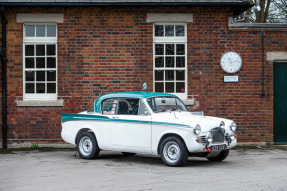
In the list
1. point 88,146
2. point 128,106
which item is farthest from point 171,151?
point 88,146

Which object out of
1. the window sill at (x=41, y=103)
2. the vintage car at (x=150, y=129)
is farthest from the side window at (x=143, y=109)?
the window sill at (x=41, y=103)

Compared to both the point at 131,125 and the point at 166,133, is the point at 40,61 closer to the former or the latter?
the point at 131,125

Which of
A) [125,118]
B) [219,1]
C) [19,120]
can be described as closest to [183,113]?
[125,118]

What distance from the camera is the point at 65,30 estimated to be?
14.2 metres

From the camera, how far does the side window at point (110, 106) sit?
10680 millimetres

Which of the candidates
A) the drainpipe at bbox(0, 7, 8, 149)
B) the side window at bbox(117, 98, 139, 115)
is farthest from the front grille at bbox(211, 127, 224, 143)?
the drainpipe at bbox(0, 7, 8, 149)

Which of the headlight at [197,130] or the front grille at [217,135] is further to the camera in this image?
the front grille at [217,135]

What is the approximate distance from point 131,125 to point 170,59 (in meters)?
4.60

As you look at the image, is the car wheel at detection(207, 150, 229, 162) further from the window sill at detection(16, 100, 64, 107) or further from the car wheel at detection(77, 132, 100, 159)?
the window sill at detection(16, 100, 64, 107)

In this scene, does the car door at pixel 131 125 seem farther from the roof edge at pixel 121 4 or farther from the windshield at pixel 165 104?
the roof edge at pixel 121 4

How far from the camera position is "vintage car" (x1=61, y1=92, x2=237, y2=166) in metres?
9.34

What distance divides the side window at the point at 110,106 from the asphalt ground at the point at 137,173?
113 cm

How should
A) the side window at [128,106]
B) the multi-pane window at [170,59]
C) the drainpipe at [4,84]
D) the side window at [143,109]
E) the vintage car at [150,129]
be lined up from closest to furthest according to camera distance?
the vintage car at [150,129] < the side window at [143,109] < the side window at [128,106] < the drainpipe at [4,84] < the multi-pane window at [170,59]

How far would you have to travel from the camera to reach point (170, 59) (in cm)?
1427
